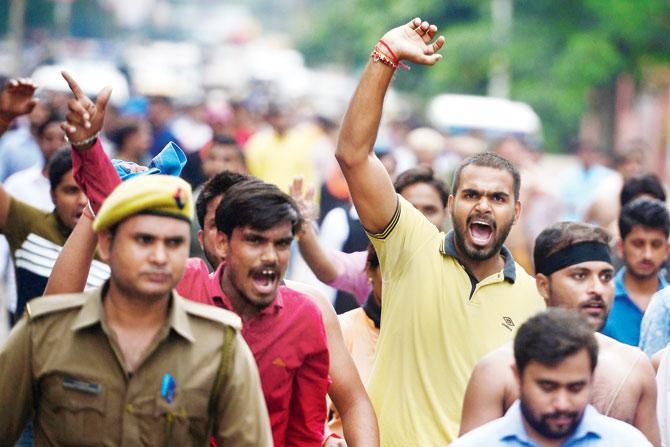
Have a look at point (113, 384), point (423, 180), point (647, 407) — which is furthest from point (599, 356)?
point (423, 180)

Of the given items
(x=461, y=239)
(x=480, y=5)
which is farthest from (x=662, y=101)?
(x=461, y=239)

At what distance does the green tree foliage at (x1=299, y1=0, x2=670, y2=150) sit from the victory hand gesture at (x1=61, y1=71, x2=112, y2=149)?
23.1 m

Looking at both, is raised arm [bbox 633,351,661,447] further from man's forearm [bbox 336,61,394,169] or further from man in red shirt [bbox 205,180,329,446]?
man's forearm [bbox 336,61,394,169]

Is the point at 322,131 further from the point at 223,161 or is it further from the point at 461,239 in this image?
the point at 461,239

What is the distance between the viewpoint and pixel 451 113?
28.0 meters

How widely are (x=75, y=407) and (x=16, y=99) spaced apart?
214 centimetres

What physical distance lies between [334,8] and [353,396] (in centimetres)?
4741

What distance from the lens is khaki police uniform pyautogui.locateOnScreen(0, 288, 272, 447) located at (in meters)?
4.53

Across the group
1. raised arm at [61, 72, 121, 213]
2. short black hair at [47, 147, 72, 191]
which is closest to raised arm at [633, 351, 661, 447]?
raised arm at [61, 72, 121, 213]

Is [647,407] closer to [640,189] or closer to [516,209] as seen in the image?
[516,209]

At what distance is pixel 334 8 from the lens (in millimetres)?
52500

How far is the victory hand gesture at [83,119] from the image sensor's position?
5242mm

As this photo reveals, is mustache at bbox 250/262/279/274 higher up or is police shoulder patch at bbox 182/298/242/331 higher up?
mustache at bbox 250/262/279/274

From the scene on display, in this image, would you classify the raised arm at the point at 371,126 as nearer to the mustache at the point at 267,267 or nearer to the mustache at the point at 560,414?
the mustache at the point at 267,267
